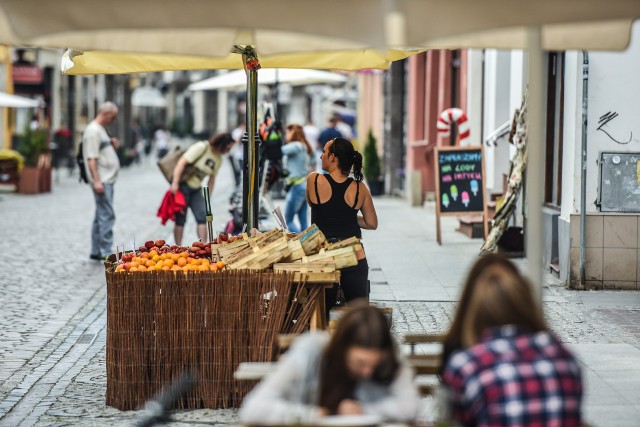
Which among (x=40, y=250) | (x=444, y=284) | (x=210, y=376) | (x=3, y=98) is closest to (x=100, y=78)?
(x=3, y=98)

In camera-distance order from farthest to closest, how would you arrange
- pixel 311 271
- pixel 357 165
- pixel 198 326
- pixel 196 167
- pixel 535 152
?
pixel 196 167, pixel 357 165, pixel 198 326, pixel 311 271, pixel 535 152

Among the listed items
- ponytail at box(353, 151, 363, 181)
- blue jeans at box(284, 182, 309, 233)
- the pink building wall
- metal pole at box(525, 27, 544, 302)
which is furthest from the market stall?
the pink building wall

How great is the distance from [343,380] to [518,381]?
571 millimetres

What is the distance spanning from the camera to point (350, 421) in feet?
13.0

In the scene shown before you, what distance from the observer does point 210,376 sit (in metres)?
7.08

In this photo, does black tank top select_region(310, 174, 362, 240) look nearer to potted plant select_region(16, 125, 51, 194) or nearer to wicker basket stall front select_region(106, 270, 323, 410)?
wicker basket stall front select_region(106, 270, 323, 410)

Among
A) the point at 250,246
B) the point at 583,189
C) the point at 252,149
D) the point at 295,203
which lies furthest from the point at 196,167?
the point at 250,246

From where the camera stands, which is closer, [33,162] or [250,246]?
[250,246]

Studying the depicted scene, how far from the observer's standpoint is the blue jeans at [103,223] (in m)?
14.3

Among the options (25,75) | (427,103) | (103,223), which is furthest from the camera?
(25,75)

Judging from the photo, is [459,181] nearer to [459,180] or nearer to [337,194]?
[459,180]

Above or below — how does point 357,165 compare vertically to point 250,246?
above

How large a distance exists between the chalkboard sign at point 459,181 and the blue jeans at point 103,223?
13.8ft

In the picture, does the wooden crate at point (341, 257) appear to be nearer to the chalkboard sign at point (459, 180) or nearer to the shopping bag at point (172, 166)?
the shopping bag at point (172, 166)
